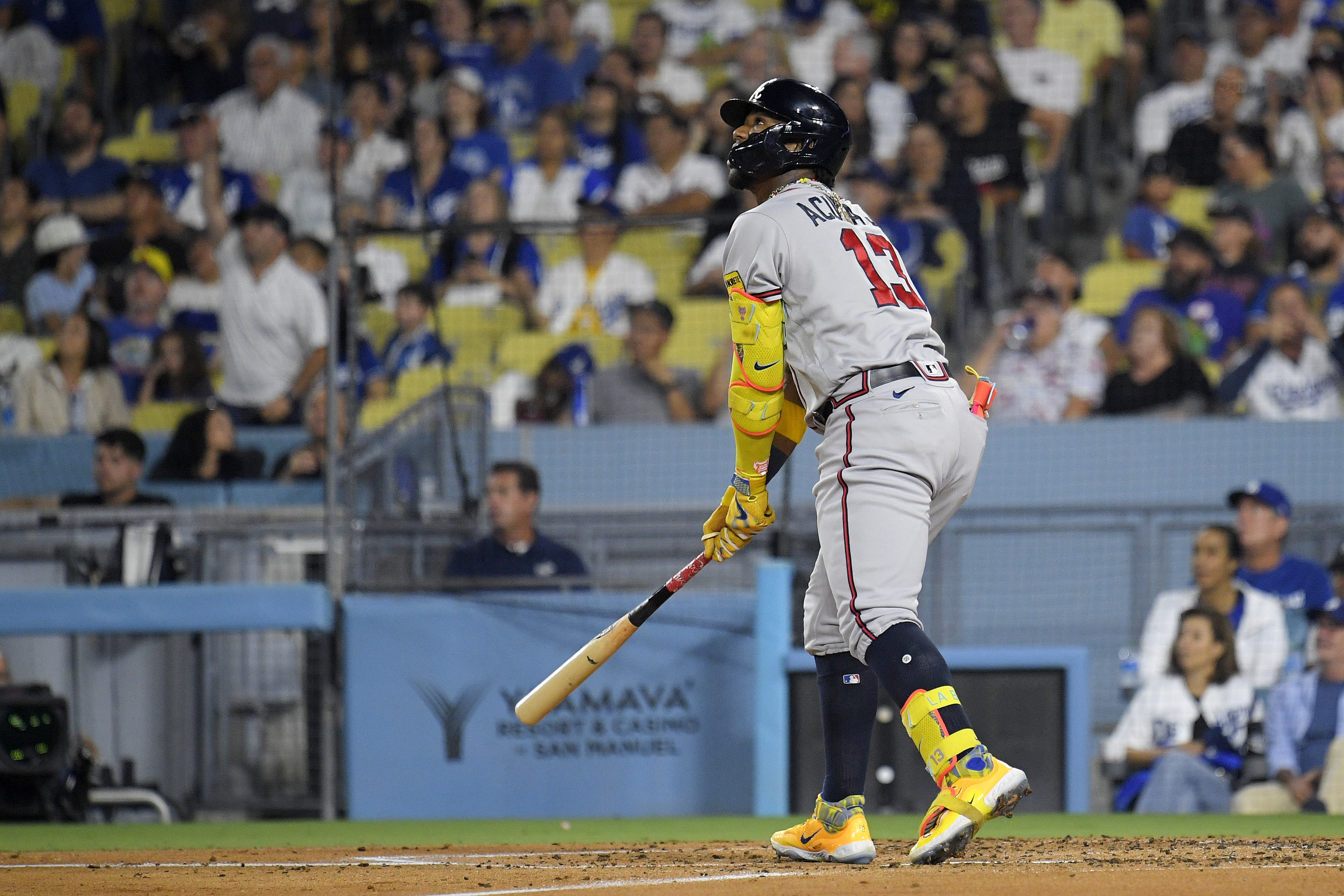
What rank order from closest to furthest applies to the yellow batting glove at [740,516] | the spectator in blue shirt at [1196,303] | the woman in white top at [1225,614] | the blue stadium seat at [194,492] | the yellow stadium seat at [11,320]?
the yellow batting glove at [740,516] → the woman in white top at [1225,614] → the blue stadium seat at [194,492] → the spectator in blue shirt at [1196,303] → the yellow stadium seat at [11,320]

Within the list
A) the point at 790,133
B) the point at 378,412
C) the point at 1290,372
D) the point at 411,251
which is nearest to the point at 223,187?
the point at 411,251

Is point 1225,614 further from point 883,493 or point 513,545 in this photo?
point 883,493

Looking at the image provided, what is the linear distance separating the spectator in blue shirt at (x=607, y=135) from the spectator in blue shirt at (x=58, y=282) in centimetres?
337

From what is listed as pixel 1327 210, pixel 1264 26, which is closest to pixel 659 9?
pixel 1264 26

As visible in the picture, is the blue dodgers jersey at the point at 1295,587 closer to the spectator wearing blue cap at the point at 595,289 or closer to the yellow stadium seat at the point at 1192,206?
the yellow stadium seat at the point at 1192,206

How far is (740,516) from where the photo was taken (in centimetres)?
443

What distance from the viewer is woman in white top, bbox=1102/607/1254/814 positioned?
23.3ft

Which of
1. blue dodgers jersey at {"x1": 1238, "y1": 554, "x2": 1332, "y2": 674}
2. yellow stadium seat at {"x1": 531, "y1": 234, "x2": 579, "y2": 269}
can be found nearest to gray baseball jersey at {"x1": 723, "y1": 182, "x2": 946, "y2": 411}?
blue dodgers jersey at {"x1": 1238, "y1": 554, "x2": 1332, "y2": 674}

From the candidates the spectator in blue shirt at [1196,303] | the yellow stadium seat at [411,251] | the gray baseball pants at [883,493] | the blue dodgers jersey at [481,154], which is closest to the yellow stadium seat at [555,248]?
the yellow stadium seat at [411,251]

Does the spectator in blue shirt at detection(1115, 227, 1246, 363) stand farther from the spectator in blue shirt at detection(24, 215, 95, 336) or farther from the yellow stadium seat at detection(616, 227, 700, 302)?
the spectator in blue shirt at detection(24, 215, 95, 336)

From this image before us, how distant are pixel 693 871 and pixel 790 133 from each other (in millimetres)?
1941

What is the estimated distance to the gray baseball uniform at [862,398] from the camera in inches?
165

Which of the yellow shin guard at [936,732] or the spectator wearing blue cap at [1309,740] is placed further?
the spectator wearing blue cap at [1309,740]

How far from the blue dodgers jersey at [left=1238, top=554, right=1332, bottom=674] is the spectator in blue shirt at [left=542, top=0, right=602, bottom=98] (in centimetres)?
623
